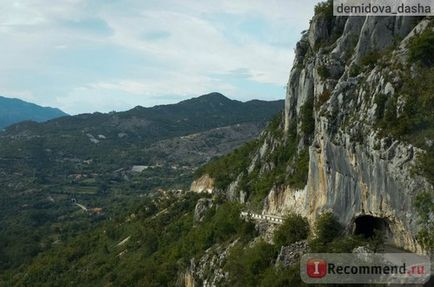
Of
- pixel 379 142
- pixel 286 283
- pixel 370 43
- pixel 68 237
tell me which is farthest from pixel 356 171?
pixel 68 237

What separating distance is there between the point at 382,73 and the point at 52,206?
167m

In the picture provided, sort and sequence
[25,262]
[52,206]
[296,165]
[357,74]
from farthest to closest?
[52,206], [25,262], [296,165], [357,74]

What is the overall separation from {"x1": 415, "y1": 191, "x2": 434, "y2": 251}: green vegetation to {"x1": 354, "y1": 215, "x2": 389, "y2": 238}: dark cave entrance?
6.08m

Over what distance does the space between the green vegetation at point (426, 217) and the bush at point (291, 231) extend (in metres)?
12.4

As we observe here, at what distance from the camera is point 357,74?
38625mm

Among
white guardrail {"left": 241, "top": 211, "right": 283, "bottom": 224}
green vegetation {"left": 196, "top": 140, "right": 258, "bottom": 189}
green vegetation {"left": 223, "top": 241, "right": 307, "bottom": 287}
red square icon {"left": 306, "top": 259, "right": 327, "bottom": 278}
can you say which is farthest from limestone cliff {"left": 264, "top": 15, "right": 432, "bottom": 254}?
green vegetation {"left": 196, "top": 140, "right": 258, "bottom": 189}

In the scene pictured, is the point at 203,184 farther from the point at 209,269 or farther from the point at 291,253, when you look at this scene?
the point at 291,253

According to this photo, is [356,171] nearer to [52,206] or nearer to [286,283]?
[286,283]

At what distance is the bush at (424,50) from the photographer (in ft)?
110

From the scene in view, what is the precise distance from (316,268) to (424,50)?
1624cm

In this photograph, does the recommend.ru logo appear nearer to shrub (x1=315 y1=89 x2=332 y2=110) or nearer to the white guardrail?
the white guardrail

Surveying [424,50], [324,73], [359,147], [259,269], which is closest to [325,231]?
[359,147]

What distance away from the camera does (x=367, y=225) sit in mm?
36000

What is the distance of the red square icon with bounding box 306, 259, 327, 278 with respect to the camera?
31798 mm
